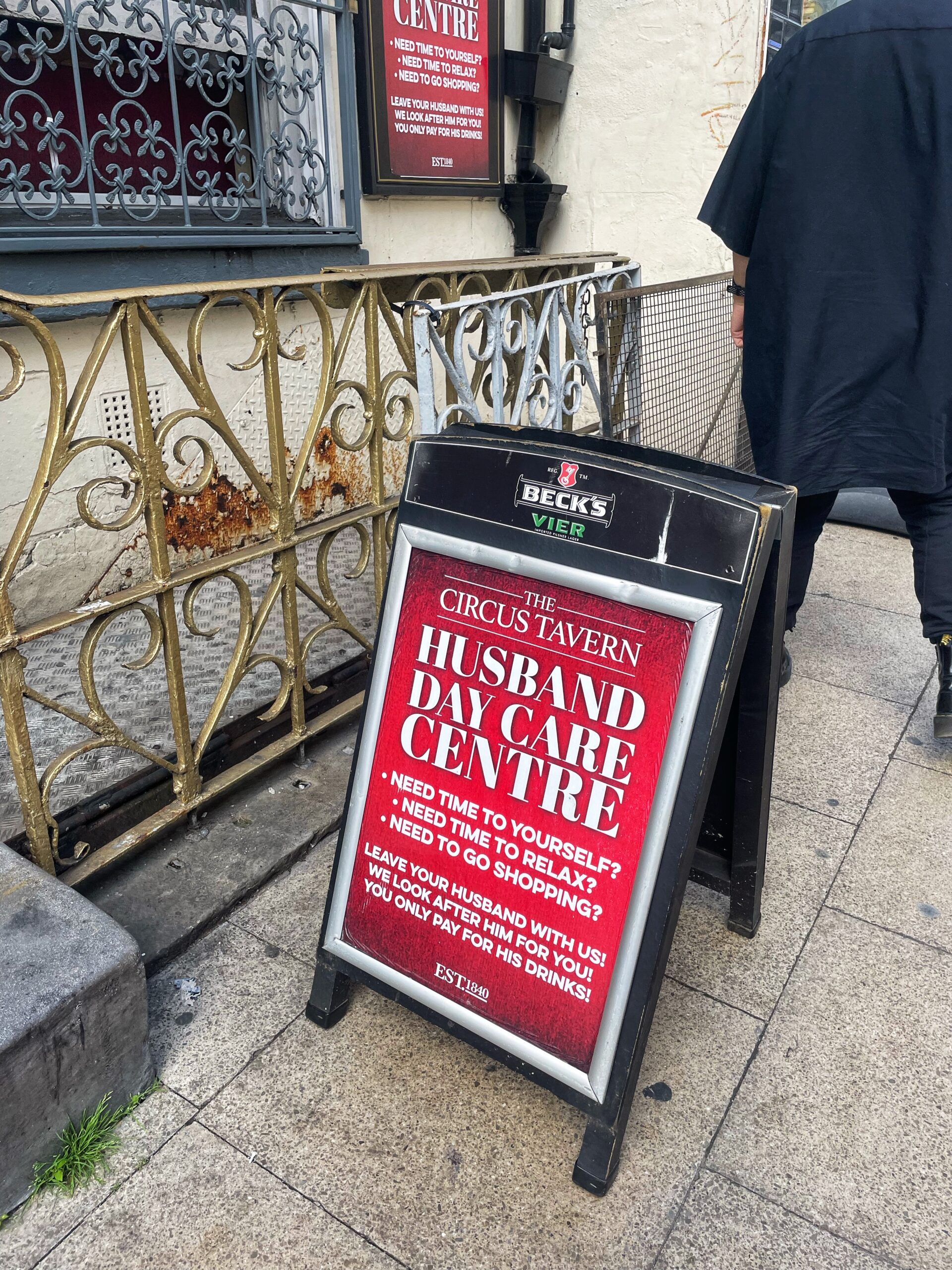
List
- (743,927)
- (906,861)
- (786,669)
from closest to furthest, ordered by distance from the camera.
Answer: (743,927) → (906,861) → (786,669)

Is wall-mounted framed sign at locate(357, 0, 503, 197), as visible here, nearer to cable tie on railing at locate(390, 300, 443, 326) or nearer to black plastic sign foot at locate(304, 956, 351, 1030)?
cable tie on railing at locate(390, 300, 443, 326)

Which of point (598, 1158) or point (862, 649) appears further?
point (862, 649)

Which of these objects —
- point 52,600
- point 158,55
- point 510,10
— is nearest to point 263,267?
point 158,55

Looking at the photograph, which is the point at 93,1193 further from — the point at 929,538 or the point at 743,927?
the point at 929,538

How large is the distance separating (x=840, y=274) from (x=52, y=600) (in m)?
3.18

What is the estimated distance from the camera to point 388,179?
485 cm

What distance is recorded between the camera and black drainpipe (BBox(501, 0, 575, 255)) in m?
5.48

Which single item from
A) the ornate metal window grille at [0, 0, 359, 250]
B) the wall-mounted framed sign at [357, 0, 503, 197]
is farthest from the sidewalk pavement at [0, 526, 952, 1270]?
the wall-mounted framed sign at [357, 0, 503, 197]

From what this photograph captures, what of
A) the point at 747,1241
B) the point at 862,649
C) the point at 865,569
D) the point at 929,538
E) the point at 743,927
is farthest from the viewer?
the point at 865,569

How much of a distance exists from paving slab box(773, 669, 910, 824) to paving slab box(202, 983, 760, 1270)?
3.29ft

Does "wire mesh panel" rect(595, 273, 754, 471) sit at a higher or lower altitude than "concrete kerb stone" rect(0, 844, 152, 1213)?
higher

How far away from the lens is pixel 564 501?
5.76 feet

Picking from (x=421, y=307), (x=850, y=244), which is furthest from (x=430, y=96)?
(x=421, y=307)

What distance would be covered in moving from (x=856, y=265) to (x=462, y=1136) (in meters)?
2.57
